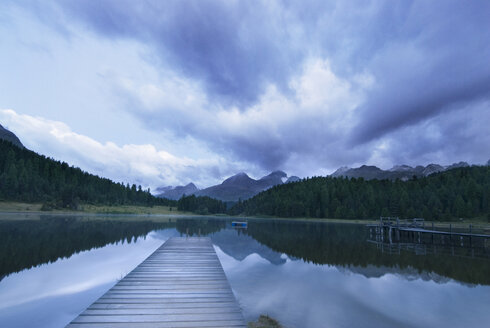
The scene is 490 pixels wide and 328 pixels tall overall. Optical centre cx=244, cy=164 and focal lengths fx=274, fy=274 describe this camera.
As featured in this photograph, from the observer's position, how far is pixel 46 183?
150 meters

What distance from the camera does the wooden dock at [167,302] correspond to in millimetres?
9407

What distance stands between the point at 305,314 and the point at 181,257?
1214 centimetres

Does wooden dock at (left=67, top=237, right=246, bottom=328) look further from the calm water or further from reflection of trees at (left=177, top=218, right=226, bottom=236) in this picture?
reflection of trees at (left=177, top=218, right=226, bottom=236)

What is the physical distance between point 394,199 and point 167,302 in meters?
146

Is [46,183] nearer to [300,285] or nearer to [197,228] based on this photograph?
[197,228]

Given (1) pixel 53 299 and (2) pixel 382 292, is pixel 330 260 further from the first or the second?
(1) pixel 53 299

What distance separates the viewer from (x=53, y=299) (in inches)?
664

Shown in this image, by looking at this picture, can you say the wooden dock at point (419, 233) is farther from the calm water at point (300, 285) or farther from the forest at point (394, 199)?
the forest at point (394, 199)

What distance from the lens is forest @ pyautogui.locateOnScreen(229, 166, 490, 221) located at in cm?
12400

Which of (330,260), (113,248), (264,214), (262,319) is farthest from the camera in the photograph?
(264,214)

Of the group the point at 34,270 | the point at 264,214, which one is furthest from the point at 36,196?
the point at 34,270

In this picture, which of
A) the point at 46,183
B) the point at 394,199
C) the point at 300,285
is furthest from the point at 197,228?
the point at 46,183

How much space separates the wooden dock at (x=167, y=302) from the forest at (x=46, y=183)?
13942cm

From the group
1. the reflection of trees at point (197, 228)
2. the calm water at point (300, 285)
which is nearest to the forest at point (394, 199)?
the reflection of trees at point (197, 228)
